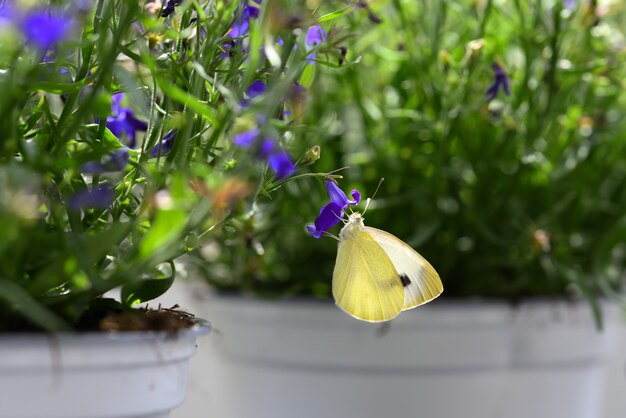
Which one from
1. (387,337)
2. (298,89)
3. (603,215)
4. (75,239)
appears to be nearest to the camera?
(75,239)

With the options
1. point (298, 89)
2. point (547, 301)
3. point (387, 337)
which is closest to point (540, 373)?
point (547, 301)

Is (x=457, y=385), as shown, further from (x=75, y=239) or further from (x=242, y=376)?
(x=75, y=239)

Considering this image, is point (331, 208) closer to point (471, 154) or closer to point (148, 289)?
point (148, 289)

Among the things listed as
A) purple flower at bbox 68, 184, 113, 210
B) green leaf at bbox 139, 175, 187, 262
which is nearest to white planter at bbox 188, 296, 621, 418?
purple flower at bbox 68, 184, 113, 210

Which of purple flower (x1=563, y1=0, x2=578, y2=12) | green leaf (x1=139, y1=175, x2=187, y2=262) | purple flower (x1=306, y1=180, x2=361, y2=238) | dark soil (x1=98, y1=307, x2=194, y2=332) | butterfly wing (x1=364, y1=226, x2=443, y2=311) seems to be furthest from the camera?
purple flower (x1=563, y1=0, x2=578, y2=12)

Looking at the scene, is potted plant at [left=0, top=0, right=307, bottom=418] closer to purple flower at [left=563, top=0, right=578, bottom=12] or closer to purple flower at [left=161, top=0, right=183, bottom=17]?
purple flower at [left=161, top=0, right=183, bottom=17]

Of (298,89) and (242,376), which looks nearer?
(298,89)

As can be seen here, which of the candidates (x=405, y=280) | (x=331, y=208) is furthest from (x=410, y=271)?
(x=331, y=208)
